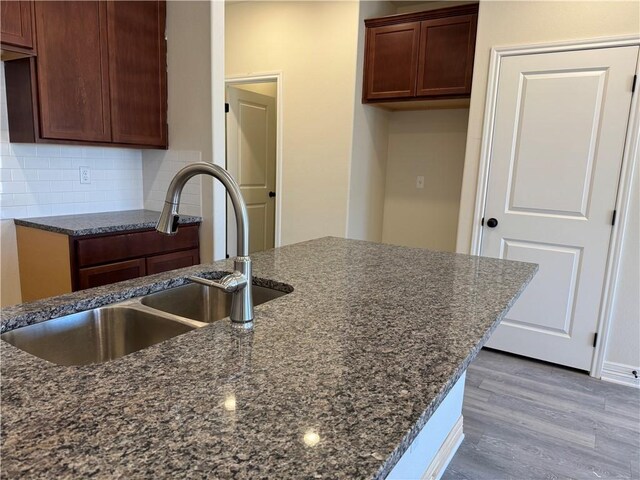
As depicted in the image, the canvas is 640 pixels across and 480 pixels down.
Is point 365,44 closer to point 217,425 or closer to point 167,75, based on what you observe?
point 167,75

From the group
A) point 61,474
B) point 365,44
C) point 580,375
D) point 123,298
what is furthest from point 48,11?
point 580,375

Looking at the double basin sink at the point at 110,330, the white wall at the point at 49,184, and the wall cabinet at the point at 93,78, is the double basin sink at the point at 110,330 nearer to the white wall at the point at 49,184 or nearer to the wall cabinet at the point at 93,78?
the wall cabinet at the point at 93,78

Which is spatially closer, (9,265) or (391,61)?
(9,265)

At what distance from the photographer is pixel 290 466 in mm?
539

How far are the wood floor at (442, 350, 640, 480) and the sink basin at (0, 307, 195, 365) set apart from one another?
1.45 m

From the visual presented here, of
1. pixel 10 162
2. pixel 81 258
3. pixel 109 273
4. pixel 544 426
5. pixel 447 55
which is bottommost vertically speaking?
pixel 544 426

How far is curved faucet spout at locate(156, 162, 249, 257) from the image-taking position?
0.95 meters

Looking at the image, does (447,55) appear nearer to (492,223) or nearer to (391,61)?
(391,61)

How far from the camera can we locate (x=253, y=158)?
14.5ft

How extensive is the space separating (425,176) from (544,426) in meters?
2.37

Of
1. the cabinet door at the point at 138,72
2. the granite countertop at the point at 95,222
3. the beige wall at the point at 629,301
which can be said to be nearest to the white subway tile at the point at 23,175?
the granite countertop at the point at 95,222

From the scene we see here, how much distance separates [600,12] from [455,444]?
2628 mm

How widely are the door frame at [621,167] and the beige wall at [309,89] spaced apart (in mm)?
1110

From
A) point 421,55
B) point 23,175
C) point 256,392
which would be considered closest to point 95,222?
point 23,175
